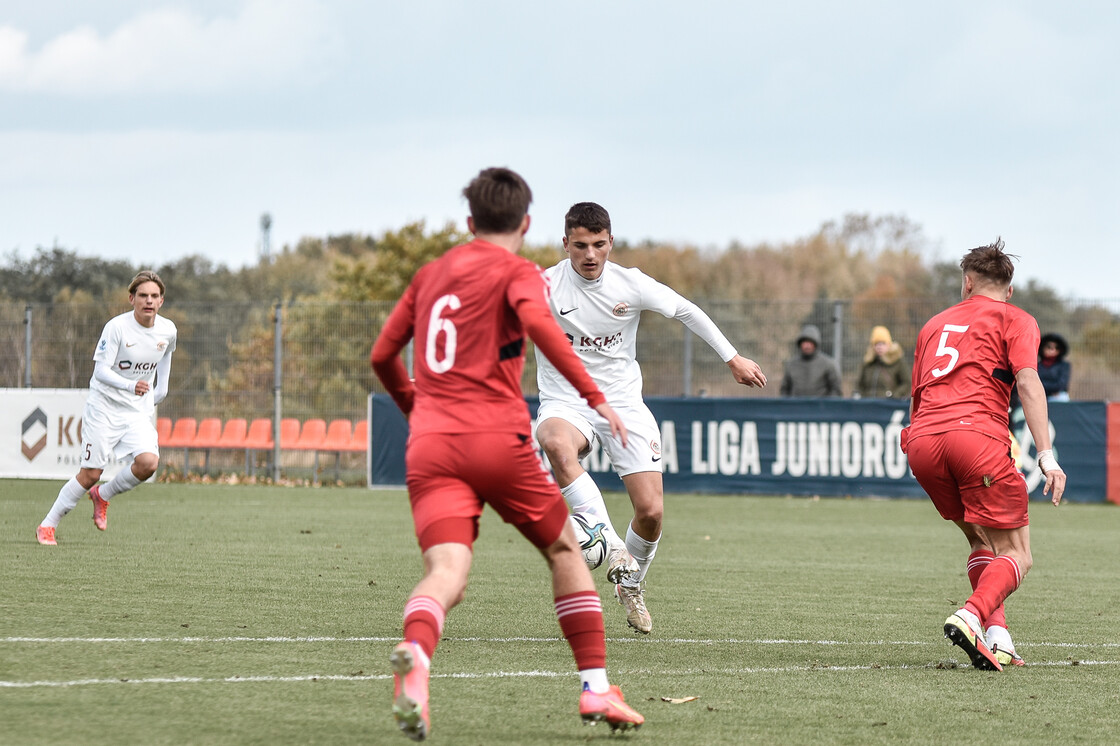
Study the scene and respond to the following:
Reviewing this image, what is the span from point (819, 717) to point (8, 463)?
17.1 meters

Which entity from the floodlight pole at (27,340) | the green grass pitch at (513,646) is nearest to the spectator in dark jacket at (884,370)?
the green grass pitch at (513,646)

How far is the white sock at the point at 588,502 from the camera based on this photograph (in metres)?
6.90

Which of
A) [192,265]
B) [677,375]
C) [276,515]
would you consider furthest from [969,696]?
[192,265]

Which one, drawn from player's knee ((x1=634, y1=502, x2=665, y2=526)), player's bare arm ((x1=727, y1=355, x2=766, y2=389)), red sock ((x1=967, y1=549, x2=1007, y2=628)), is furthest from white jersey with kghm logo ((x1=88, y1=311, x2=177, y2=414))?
red sock ((x1=967, y1=549, x2=1007, y2=628))

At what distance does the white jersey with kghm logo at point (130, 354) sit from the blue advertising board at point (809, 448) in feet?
24.9

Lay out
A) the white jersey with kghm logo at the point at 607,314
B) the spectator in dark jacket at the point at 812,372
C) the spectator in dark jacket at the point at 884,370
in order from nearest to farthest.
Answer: the white jersey with kghm logo at the point at 607,314, the spectator in dark jacket at the point at 884,370, the spectator in dark jacket at the point at 812,372

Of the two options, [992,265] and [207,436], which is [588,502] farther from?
[207,436]

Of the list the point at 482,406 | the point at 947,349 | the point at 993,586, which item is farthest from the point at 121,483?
the point at 482,406

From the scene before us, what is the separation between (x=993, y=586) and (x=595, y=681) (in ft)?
7.73

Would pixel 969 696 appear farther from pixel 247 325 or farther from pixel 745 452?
pixel 247 325

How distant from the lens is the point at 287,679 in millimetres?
5258

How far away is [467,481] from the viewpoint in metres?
4.35

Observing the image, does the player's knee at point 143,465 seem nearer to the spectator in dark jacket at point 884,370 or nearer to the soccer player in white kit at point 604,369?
the soccer player in white kit at point 604,369

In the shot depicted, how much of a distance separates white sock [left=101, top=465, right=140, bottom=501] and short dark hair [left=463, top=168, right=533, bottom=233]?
24.2 ft
